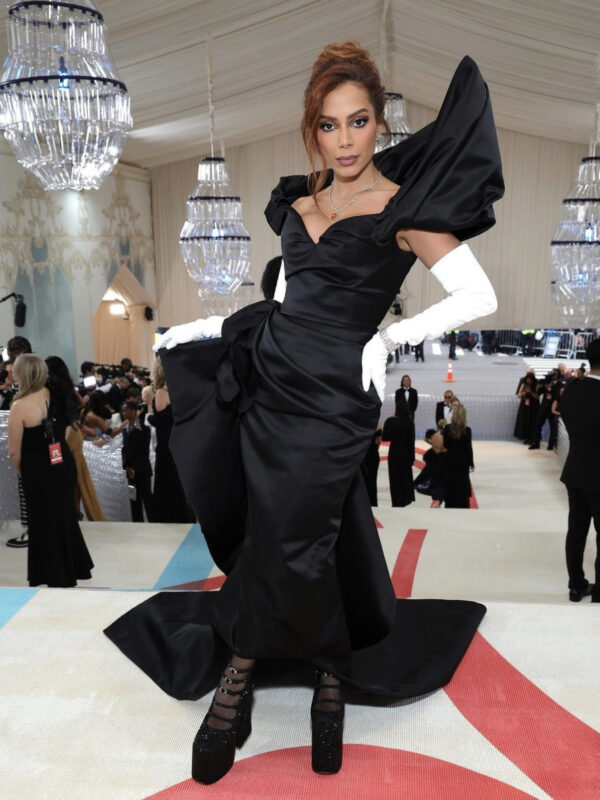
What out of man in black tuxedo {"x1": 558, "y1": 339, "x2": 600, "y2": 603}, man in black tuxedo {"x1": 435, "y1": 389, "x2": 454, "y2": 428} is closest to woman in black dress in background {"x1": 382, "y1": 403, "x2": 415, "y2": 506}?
man in black tuxedo {"x1": 435, "y1": 389, "x2": 454, "y2": 428}

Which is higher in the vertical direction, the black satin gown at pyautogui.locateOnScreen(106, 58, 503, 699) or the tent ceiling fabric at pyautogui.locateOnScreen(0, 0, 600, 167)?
the tent ceiling fabric at pyautogui.locateOnScreen(0, 0, 600, 167)

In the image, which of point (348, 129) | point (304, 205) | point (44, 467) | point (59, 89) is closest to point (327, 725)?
point (304, 205)

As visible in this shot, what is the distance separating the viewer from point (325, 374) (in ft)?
5.33

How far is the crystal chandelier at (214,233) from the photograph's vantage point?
23.9 ft

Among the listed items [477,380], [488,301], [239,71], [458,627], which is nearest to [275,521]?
[488,301]

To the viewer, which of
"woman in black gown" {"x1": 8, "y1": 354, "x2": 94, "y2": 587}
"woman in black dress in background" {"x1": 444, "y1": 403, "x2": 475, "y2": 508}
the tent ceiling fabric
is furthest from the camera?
the tent ceiling fabric

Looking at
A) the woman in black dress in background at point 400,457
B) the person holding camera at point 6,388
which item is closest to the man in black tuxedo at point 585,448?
the woman in black dress in background at point 400,457

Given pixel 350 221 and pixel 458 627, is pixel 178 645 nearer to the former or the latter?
pixel 458 627

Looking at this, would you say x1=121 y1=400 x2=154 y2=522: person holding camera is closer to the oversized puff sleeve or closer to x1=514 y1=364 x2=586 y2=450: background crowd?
the oversized puff sleeve

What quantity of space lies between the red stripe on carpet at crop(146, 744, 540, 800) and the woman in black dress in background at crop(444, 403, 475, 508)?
4724 millimetres

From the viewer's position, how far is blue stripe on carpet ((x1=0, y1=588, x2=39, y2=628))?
2.24 meters

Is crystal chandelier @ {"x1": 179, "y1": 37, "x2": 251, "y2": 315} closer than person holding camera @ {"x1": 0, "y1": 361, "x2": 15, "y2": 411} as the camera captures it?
No

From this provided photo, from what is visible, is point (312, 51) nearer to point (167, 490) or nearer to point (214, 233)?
point (214, 233)

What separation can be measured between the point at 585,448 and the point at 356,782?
91.2 inches
